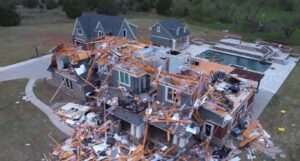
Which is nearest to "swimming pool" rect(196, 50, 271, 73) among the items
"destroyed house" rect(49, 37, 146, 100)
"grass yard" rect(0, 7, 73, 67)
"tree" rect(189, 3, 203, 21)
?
"destroyed house" rect(49, 37, 146, 100)

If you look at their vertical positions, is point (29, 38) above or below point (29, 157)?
above

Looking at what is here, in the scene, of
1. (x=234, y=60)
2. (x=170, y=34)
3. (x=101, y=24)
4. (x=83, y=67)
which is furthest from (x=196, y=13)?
(x=83, y=67)

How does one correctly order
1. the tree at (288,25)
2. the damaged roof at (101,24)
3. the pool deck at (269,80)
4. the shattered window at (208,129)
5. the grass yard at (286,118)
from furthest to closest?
the tree at (288,25)
the damaged roof at (101,24)
the pool deck at (269,80)
the grass yard at (286,118)
the shattered window at (208,129)

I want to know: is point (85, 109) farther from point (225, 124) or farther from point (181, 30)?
point (181, 30)

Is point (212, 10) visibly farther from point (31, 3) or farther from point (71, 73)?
point (31, 3)

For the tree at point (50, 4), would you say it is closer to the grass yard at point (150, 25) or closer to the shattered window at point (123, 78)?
the grass yard at point (150, 25)

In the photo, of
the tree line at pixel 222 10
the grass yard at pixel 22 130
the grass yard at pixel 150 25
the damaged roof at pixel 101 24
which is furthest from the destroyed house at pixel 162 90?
the tree line at pixel 222 10

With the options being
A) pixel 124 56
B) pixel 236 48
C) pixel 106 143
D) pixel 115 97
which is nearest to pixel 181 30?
pixel 236 48
